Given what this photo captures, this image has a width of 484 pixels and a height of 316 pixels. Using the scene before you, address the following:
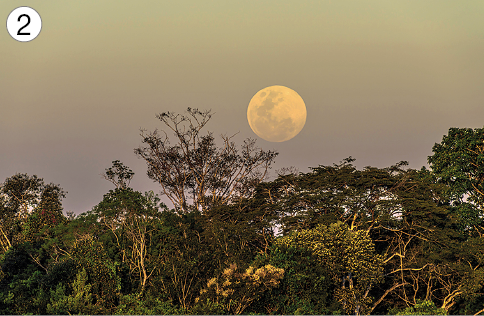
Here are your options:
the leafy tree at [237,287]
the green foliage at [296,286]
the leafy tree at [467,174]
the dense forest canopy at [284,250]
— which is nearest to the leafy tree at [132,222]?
the dense forest canopy at [284,250]

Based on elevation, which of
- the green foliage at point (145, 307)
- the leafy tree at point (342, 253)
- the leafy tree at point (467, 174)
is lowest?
the green foliage at point (145, 307)

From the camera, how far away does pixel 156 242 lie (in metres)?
30.0

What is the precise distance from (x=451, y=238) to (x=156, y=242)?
18.3 m

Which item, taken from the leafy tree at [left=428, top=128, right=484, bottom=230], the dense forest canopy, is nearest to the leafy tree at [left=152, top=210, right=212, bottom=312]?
the dense forest canopy

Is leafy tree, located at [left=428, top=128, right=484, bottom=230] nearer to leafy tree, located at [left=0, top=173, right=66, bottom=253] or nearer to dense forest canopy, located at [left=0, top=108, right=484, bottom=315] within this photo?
dense forest canopy, located at [left=0, top=108, right=484, bottom=315]

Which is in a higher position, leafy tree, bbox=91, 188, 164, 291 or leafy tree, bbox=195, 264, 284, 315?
leafy tree, bbox=91, 188, 164, 291

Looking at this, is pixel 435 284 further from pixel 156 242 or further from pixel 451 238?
pixel 156 242

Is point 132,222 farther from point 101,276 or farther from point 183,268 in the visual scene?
point 183,268

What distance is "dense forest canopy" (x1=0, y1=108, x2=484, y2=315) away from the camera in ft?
79.2

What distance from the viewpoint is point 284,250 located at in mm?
25281

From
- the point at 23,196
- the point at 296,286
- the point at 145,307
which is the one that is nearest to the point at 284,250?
the point at 296,286

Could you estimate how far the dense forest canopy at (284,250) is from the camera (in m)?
24.1

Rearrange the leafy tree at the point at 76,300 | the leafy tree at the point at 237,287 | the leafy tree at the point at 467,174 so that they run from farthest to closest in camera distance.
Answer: the leafy tree at the point at 467,174 → the leafy tree at the point at 76,300 → the leafy tree at the point at 237,287

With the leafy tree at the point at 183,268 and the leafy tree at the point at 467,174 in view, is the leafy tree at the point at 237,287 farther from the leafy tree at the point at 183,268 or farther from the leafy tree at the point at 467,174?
the leafy tree at the point at 467,174
